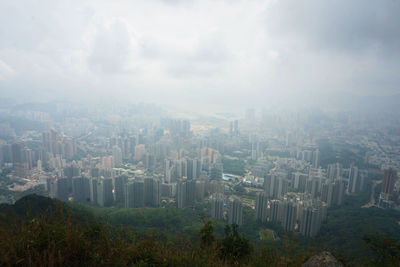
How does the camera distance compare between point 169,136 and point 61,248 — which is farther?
point 169,136

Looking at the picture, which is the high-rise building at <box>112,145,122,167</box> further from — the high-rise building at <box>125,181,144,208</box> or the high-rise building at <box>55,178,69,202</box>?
the high-rise building at <box>125,181,144,208</box>

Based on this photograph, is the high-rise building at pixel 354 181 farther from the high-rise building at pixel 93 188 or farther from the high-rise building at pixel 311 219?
the high-rise building at pixel 93 188

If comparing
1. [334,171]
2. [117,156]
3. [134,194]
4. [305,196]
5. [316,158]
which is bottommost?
[134,194]

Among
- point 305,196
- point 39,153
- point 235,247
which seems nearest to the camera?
point 235,247

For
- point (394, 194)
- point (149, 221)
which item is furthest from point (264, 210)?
point (394, 194)

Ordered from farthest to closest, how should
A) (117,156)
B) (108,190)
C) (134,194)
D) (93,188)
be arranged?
1. (117,156)
2. (93,188)
3. (108,190)
4. (134,194)

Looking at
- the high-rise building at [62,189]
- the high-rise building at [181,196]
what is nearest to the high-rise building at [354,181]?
the high-rise building at [181,196]

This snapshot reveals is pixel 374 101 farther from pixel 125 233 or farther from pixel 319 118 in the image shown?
pixel 125 233

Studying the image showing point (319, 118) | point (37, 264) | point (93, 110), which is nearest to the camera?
point (37, 264)

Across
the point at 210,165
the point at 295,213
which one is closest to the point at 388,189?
the point at 295,213

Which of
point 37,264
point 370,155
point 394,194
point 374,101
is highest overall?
point 374,101

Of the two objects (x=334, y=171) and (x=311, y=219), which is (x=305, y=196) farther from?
(x=334, y=171)
